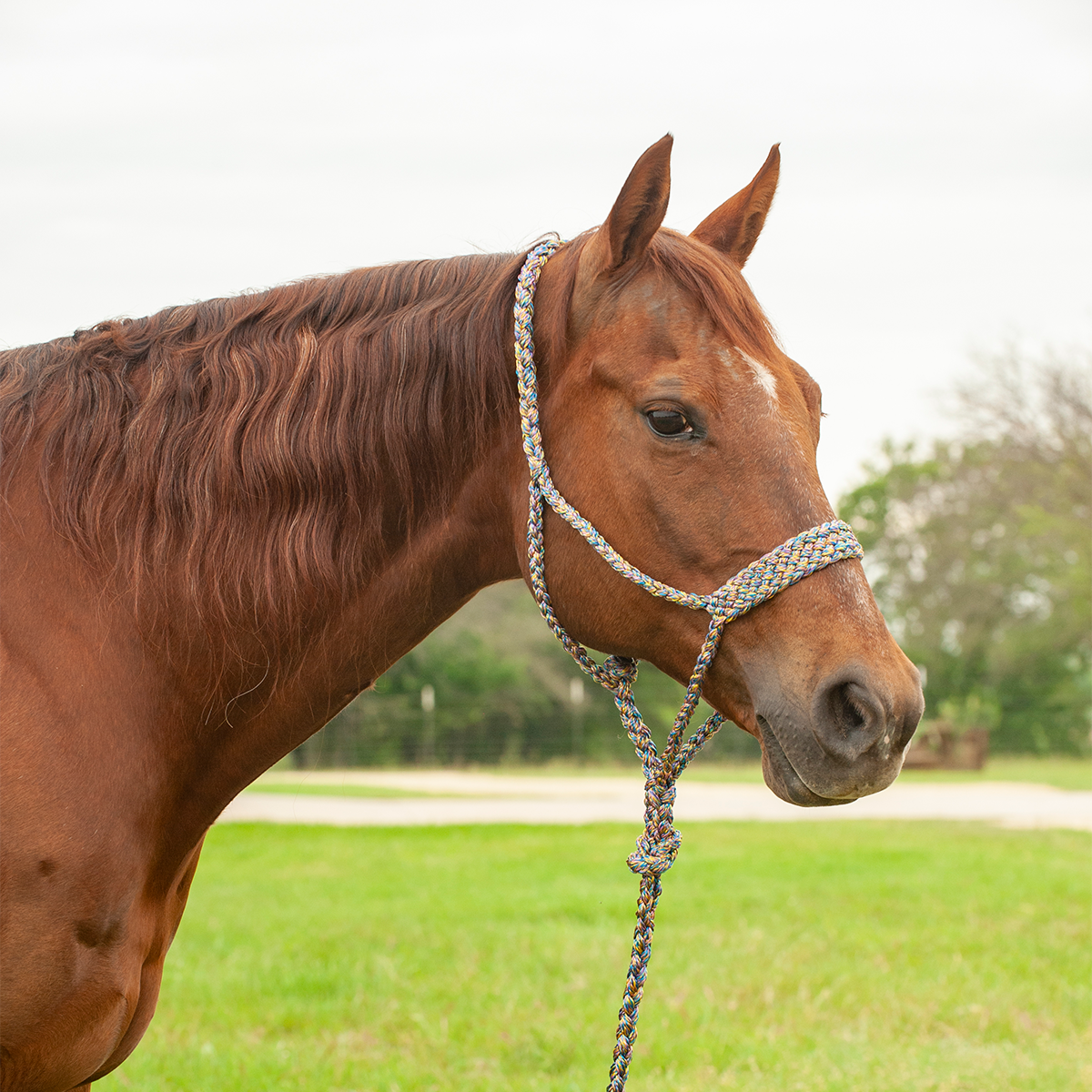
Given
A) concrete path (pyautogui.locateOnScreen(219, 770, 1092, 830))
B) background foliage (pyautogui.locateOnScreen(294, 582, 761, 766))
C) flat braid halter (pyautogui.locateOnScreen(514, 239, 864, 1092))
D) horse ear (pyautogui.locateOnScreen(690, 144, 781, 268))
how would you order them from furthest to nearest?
background foliage (pyautogui.locateOnScreen(294, 582, 761, 766)), concrete path (pyautogui.locateOnScreen(219, 770, 1092, 830)), horse ear (pyautogui.locateOnScreen(690, 144, 781, 268)), flat braid halter (pyautogui.locateOnScreen(514, 239, 864, 1092))

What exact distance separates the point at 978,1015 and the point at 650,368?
161 inches

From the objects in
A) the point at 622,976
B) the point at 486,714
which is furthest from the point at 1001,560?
the point at 622,976

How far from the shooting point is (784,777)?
190cm

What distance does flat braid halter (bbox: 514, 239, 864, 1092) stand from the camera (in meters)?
1.91

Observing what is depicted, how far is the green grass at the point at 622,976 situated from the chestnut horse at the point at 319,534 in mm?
2376

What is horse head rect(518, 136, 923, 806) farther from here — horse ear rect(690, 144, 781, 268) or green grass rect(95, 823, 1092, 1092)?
green grass rect(95, 823, 1092, 1092)

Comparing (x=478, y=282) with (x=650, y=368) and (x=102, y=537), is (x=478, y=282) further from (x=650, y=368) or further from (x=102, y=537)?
(x=102, y=537)

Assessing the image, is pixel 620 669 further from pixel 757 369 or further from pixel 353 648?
pixel 757 369

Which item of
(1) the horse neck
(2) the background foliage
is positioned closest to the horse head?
(1) the horse neck

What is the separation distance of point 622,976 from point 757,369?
423 cm

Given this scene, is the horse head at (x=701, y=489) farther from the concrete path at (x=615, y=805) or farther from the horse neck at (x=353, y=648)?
the concrete path at (x=615, y=805)

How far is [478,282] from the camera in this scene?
2.32 m

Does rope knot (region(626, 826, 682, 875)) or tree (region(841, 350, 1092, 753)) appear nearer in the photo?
rope knot (region(626, 826, 682, 875))

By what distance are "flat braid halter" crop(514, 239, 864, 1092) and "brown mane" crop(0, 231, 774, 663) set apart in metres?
0.07
